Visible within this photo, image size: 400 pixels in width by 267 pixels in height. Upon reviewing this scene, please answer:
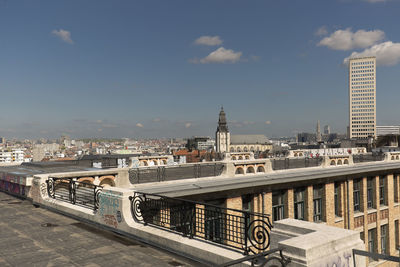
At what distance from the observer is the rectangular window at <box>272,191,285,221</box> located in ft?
63.1

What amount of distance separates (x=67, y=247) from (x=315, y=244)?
236 inches

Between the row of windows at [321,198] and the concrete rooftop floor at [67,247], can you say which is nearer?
the concrete rooftop floor at [67,247]

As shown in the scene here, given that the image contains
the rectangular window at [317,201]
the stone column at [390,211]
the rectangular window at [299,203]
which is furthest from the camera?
the stone column at [390,211]

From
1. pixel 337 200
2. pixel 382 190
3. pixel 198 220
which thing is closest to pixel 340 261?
pixel 198 220

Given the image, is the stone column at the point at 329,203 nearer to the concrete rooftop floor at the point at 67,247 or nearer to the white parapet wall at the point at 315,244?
the concrete rooftop floor at the point at 67,247

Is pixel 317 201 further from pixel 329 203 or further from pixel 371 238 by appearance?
pixel 371 238

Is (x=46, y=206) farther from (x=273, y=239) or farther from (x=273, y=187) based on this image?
(x=273, y=187)

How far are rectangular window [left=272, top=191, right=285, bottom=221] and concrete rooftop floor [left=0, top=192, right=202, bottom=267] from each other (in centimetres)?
1231

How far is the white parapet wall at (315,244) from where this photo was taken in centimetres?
488

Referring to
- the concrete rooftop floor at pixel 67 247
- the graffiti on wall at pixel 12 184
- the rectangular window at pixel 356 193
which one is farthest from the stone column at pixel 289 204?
the graffiti on wall at pixel 12 184

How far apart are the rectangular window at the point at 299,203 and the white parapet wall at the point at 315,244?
1536 cm

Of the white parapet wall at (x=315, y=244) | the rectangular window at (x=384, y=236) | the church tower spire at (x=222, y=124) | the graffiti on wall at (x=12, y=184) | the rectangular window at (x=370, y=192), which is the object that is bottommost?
the rectangular window at (x=384, y=236)

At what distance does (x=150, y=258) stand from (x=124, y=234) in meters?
2.18

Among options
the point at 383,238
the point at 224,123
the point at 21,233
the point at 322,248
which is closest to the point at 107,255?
the point at 21,233
